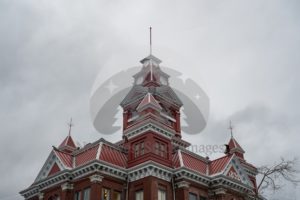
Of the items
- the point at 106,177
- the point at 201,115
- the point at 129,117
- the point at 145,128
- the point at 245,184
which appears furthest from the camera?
the point at 129,117

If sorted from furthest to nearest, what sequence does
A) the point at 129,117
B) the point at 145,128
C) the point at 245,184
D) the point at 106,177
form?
1. the point at 129,117
2. the point at 245,184
3. the point at 145,128
4. the point at 106,177

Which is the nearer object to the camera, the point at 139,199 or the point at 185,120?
the point at 139,199

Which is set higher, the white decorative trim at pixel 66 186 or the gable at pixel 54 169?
the gable at pixel 54 169

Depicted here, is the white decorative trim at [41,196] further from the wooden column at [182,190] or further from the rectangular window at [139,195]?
the wooden column at [182,190]

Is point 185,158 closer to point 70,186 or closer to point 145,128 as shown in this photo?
point 145,128

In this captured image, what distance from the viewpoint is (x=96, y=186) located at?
35750 mm

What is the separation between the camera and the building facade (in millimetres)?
37000

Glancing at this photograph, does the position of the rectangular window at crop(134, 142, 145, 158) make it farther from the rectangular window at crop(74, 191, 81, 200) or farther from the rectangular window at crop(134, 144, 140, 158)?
the rectangular window at crop(74, 191, 81, 200)

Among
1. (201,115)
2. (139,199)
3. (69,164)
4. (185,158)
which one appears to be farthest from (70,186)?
(201,115)

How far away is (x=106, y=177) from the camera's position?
37062 millimetres

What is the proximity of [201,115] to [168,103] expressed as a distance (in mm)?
5638

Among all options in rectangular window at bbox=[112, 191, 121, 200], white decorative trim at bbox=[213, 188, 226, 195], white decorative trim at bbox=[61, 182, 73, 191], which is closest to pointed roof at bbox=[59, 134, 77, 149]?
white decorative trim at bbox=[61, 182, 73, 191]

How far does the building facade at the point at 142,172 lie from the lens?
3700cm

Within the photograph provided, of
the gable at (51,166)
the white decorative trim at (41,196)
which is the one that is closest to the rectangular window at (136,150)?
the gable at (51,166)
